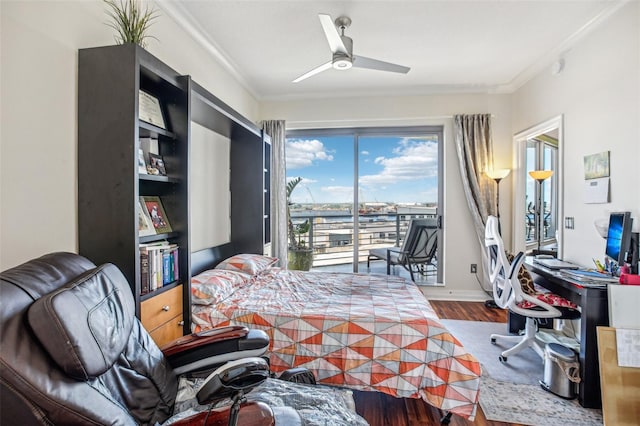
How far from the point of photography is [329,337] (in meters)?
1.82

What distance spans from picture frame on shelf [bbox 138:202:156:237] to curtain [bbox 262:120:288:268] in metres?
2.50

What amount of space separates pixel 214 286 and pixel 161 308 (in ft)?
1.58

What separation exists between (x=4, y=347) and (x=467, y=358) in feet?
6.27

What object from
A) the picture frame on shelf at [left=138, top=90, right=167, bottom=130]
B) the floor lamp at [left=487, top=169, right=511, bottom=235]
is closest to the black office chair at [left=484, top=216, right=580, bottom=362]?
the floor lamp at [left=487, top=169, right=511, bottom=235]

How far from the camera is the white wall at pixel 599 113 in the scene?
222 cm

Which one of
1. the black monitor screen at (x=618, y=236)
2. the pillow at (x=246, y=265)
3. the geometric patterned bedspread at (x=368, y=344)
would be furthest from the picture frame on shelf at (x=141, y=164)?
the black monitor screen at (x=618, y=236)

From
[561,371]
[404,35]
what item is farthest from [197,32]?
[561,371]

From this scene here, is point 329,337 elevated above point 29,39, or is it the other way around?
point 29,39

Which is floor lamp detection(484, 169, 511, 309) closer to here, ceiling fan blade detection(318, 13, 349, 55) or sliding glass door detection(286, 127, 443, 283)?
sliding glass door detection(286, 127, 443, 283)

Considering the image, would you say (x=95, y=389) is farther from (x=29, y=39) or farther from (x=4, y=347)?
(x=29, y=39)

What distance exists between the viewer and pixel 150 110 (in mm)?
1772

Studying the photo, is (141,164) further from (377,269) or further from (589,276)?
(377,269)

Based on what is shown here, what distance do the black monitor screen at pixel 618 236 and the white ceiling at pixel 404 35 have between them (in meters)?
1.64

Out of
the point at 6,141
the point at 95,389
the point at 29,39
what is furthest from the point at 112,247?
the point at 29,39
